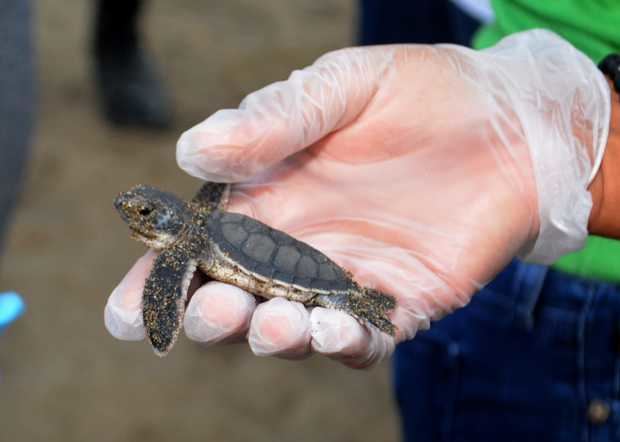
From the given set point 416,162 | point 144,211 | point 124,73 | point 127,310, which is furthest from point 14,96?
point 124,73

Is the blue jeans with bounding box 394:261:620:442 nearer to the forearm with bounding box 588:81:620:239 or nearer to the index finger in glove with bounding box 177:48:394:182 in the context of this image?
the forearm with bounding box 588:81:620:239

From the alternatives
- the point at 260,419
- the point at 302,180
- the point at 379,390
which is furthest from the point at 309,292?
the point at 379,390

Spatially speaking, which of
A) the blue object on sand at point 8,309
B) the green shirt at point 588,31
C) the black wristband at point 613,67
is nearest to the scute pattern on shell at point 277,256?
the blue object on sand at point 8,309

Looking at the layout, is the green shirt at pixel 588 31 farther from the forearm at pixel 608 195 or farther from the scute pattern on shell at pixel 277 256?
the scute pattern on shell at pixel 277 256

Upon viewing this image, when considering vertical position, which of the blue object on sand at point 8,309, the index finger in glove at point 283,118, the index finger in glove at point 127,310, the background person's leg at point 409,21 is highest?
the index finger in glove at point 283,118

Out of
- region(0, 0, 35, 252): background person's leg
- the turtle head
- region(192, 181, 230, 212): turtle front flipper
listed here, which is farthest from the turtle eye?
region(0, 0, 35, 252): background person's leg

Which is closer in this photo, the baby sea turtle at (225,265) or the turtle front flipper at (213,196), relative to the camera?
the baby sea turtle at (225,265)

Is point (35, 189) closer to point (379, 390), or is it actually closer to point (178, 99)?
point (178, 99)

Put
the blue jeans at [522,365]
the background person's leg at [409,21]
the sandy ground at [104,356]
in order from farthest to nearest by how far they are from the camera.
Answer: the sandy ground at [104,356], the background person's leg at [409,21], the blue jeans at [522,365]
